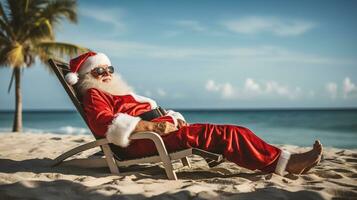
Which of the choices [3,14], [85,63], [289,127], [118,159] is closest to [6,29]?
[3,14]

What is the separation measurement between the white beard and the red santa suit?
0.82 ft

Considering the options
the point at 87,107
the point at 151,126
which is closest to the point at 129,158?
the point at 151,126

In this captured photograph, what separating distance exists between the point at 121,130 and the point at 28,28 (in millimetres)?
Answer: 10303

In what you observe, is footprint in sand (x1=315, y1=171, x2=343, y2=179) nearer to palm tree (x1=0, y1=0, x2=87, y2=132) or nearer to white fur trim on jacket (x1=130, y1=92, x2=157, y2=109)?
white fur trim on jacket (x1=130, y1=92, x2=157, y2=109)

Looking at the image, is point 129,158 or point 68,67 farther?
point 68,67

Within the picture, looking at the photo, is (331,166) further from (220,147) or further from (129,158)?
(129,158)

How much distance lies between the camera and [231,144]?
330 cm

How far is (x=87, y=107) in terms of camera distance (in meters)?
3.69

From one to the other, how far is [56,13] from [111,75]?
9.02 meters

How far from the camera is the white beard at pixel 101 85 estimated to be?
4020 mm

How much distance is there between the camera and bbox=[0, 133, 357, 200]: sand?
9.17 ft

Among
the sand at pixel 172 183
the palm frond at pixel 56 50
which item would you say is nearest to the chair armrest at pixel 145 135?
the sand at pixel 172 183

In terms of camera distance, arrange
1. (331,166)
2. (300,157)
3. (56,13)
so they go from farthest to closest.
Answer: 1. (56,13)
2. (331,166)
3. (300,157)

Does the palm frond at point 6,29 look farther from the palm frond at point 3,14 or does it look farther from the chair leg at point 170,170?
the chair leg at point 170,170
